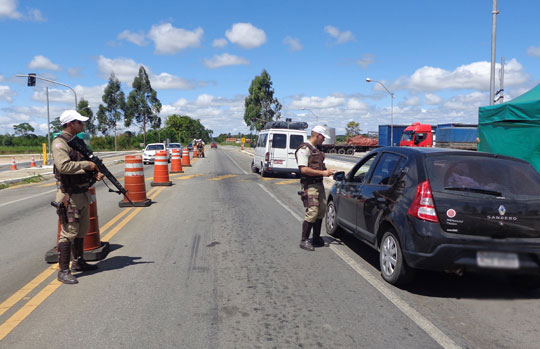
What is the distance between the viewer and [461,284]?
4820mm

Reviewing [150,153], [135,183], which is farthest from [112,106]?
[135,183]

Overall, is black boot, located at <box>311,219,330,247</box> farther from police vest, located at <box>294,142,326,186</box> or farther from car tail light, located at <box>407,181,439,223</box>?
car tail light, located at <box>407,181,439,223</box>

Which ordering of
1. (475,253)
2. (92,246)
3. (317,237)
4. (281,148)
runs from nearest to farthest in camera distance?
(475,253)
(92,246)
(317,237)
(281,148)

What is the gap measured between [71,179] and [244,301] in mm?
2396

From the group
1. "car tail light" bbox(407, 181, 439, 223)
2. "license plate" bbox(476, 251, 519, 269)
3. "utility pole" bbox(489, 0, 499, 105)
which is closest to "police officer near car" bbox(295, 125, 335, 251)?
"car tail light" bbox(407, 181, 439, 223)

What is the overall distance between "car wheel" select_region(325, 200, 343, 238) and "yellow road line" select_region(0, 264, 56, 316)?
4.15 meters

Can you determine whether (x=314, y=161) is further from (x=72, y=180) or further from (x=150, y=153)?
(x=150, y=153)

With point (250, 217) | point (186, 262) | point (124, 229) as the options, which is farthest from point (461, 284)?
point (124, 229)

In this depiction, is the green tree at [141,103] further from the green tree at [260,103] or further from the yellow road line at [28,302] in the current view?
the yellow road line at [28,302]

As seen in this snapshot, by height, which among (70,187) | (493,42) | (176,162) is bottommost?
(176,162)

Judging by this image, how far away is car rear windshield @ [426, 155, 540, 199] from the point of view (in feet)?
14.1

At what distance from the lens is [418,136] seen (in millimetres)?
32500

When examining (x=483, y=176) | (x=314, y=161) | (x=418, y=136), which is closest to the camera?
(x=483, y=176)

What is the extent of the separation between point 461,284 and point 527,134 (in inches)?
230
